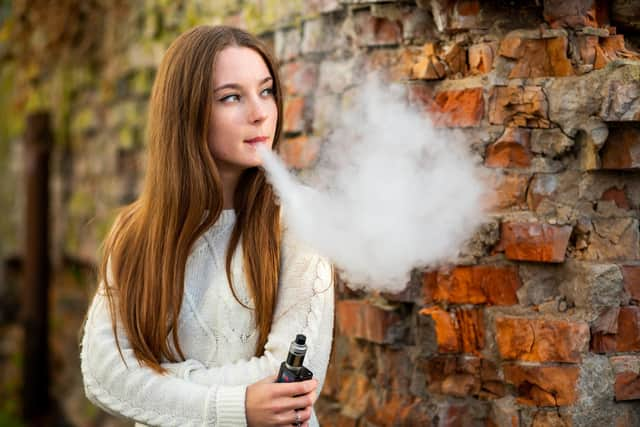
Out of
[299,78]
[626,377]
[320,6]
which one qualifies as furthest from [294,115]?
[626,377]

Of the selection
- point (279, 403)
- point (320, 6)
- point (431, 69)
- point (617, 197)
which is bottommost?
point (279, 403)

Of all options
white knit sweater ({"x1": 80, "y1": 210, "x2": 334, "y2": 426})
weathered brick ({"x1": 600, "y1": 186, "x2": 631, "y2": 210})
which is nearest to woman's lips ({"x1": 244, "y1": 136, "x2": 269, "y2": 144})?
white knit sweater ({"x1": 80, "y1": 210, "x2": 334, "y2": 426})

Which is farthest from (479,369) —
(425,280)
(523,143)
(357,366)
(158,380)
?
(158,380)

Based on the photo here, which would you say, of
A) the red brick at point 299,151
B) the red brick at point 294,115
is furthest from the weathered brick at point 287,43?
the red brick at point 299,151

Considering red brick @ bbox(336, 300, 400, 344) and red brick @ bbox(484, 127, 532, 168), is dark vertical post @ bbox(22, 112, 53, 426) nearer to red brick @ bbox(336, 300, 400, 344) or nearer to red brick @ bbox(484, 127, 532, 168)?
red brick @ bbox(336, 300, 400, 344)

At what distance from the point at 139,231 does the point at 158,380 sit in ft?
1.33

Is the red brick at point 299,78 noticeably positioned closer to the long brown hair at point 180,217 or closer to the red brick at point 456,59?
the long brown hair at point 180,217

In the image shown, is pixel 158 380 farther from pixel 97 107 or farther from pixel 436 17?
pixel 97 107

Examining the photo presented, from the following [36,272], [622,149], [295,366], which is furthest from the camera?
[36,272]

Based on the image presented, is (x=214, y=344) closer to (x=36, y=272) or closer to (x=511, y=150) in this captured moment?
(x=511, y=150)

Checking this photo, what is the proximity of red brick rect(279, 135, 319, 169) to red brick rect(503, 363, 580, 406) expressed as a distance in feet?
2.90

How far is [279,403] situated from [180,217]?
549 millimetres

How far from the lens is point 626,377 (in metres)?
1.89

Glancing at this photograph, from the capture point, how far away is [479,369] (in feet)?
6.64
